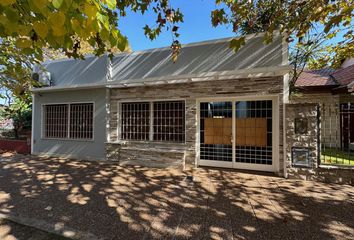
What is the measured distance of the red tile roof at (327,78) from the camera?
1177 centimetres

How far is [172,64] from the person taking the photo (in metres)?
→ 8.52

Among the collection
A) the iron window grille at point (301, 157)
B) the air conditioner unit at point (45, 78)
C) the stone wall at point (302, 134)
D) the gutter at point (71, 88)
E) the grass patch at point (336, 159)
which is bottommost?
the grass patch at point (336, 159)

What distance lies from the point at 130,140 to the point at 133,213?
5251mm

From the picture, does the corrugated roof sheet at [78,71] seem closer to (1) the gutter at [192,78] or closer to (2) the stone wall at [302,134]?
(1) the gutter at [192,78]

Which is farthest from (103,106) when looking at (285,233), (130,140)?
(285,233)

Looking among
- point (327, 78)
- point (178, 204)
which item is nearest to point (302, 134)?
point (178, 204)

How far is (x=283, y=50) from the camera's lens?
23.0 feet

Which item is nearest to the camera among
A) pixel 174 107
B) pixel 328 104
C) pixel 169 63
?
pixel 174 107

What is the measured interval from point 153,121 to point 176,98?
1500 millimetres

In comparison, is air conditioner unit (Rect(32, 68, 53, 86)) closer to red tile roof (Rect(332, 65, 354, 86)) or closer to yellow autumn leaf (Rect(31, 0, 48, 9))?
yellow autumn leaf (Rect(31, 0, 48, 9))

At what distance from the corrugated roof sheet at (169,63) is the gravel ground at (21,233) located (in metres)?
6.11

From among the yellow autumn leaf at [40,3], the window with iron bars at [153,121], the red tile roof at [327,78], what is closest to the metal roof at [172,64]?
the window with iron bars at [153,121]

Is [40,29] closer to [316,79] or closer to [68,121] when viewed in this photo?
[68,121]

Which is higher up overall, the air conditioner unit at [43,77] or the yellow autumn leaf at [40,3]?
the air conditioner unit at [43,77]
